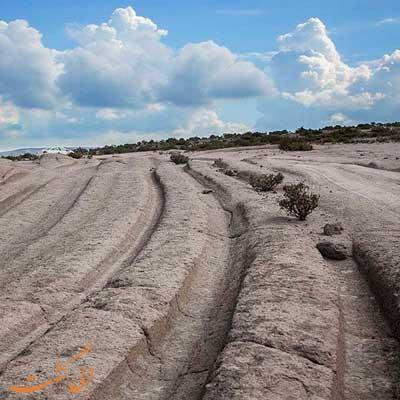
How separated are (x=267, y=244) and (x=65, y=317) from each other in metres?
4.06

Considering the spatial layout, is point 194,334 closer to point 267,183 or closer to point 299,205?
point 299,205

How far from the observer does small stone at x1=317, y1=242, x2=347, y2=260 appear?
28.9 ft

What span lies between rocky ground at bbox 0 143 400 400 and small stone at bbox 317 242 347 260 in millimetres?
77

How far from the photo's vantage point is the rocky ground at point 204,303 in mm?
5055

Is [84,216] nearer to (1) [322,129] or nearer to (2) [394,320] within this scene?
(2) [394,320]

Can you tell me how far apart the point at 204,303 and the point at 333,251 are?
8.90ft

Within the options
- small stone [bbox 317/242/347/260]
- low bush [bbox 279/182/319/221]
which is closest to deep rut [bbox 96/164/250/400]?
small stone [bbox 317/242/347/260]

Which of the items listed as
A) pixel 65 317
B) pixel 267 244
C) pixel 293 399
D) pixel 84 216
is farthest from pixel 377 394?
pixel 84 216

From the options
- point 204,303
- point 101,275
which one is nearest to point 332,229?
point 204,303

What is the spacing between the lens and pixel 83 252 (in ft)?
32.4

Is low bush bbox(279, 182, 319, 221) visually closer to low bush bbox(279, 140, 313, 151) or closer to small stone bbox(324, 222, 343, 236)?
small stone bbox(324, 222, 343, 236)

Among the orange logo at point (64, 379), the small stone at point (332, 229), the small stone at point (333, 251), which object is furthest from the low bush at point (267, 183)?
the orange logo at point (64, 379)

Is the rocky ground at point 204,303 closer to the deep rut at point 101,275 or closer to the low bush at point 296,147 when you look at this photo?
the deep rut at point 101,275

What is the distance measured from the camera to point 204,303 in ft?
24.6
